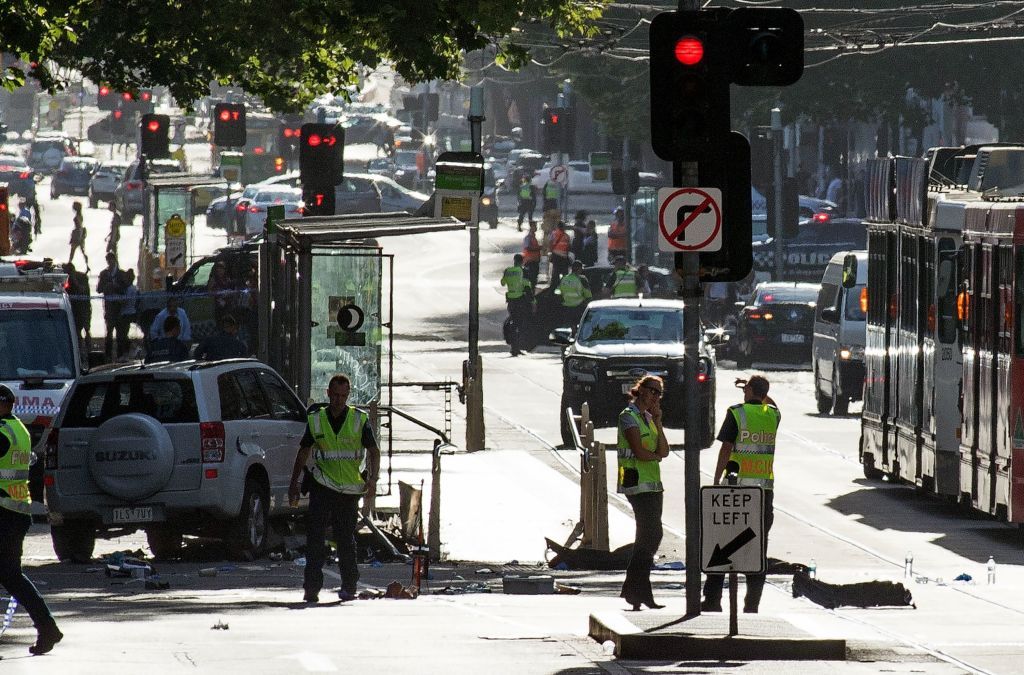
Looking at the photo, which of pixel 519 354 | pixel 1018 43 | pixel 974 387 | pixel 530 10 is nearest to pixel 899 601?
pixel 974 387

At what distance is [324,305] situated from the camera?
Result: 24.0 meters

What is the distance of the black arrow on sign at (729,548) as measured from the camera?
13070 millimetres

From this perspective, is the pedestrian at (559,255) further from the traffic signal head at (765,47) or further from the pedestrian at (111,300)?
the traffic signal head at (765,47)

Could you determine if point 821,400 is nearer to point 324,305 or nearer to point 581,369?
point 581,369

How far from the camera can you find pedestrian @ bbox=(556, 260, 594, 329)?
43.2m

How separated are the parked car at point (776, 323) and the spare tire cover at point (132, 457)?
23.3 metres

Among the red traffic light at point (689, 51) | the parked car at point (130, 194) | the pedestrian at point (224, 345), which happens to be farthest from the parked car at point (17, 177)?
the red traffic light at point (689, 51)

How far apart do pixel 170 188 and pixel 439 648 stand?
2655 cm

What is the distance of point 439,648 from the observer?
1350 centimetres

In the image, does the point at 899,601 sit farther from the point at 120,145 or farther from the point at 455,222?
the point at 120,145

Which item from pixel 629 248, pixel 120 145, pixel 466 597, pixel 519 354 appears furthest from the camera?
pixel 120 145

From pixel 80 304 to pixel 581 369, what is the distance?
9.22 meters

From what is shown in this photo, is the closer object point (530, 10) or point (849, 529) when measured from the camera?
point (849, 529)

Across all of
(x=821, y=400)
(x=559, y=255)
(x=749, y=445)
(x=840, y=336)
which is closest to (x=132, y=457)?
(x=749, y=445)
